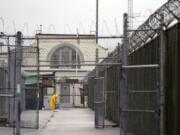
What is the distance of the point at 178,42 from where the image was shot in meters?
12.2

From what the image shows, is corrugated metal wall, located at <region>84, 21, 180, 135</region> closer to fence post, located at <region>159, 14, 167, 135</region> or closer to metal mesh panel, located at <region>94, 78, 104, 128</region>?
fence post, located at <region>159, 14, 167, 135</region>

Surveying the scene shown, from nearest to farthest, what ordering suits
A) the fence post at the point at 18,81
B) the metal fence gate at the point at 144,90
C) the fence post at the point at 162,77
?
the fence post at the point at 162,77 < the metal fence gate at the point at 144,90 < the fence post at the point at 18,81

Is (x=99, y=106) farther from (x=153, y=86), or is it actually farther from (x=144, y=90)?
(x=153, y=86)

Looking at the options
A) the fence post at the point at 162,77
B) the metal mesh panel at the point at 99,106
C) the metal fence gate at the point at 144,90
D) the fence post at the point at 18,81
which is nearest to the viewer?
the fence post at the point at 162,77

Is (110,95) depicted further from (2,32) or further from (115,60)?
(2,32)

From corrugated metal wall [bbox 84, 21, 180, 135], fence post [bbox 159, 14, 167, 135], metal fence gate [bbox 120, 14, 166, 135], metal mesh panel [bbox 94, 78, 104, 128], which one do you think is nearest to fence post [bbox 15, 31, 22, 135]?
metal fence gate [bbox 120, 14, 166, 135]

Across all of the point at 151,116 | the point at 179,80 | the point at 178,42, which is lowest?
the point at 151,116

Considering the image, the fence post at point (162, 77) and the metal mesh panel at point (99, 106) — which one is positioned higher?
the fence post at point (162, 77)

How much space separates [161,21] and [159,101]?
5.86ft

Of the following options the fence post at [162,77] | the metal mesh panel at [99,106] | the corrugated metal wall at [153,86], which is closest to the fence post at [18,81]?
the corrugated metal wall at [153,86]

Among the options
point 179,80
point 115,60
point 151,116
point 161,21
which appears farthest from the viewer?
point 115,60

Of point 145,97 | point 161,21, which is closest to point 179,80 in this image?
point 161,21

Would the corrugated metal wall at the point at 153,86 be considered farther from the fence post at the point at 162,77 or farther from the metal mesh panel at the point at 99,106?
the metal mesh panel at the point at 99,106

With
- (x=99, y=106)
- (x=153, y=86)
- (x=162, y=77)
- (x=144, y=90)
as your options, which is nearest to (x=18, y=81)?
(x=144, y=90)
